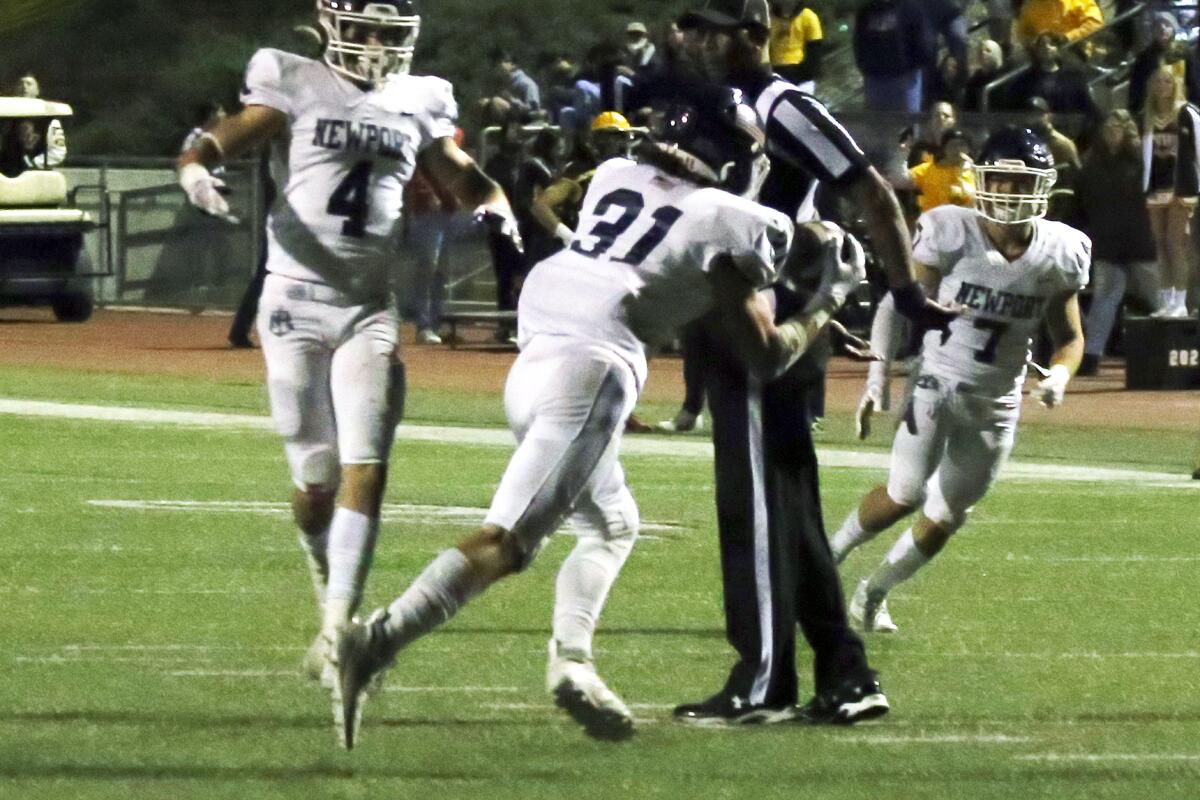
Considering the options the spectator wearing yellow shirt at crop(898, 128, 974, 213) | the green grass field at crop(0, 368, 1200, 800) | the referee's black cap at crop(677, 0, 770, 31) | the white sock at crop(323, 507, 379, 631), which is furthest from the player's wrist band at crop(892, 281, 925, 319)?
the spectator wearing yellow shirt at crop(898, 128, 974, 213)

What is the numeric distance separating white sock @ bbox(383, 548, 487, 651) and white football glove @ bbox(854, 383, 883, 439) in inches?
111

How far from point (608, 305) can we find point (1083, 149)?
51.9ft

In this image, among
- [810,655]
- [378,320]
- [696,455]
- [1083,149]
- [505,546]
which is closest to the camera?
[505,546]

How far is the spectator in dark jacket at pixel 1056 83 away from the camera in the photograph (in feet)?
74.4

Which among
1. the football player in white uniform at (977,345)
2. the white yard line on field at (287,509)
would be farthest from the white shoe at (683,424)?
the football player in white uniform at (977,345)

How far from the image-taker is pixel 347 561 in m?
7.28

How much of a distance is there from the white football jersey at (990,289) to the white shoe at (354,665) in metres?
3.04

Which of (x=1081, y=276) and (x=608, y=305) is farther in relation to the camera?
(x=1081, y=276)

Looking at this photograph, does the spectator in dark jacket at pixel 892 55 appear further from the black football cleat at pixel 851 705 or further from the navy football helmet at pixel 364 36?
the black football cleat at pixel 851 705

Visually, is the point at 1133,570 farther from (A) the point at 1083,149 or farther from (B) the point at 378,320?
(A) the point at 1083,149

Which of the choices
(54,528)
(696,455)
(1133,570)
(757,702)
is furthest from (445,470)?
(757,702)

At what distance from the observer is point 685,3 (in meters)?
29.1

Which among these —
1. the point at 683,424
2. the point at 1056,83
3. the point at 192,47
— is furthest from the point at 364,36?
the point at 192,47

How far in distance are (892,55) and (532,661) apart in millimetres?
15504
